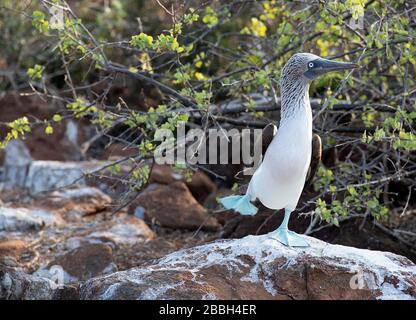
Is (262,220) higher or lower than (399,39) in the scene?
lower

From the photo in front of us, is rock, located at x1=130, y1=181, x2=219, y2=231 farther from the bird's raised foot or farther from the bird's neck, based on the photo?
the bird's neck

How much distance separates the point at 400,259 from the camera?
4523mm

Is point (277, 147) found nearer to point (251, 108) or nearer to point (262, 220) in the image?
point (251, 108)

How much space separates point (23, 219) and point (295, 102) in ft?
11.2

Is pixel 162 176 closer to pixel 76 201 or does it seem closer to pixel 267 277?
pixel 76 201

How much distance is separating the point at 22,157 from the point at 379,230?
15.2ft

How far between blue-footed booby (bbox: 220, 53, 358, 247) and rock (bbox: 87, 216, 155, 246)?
2183 millimetres

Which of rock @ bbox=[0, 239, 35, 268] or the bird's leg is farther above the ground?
the bird's leg

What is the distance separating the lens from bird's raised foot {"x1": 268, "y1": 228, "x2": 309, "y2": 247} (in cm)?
454

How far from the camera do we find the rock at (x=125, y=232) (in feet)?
22.5

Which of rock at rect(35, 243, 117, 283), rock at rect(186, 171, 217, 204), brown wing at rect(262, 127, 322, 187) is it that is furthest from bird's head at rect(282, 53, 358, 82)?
rock at rect(186, 171, 217, 204)

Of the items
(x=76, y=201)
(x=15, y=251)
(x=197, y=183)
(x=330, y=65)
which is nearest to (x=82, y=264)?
(x=15, y=251)

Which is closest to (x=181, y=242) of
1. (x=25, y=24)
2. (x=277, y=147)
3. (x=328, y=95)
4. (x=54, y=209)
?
(x=54, y=209)

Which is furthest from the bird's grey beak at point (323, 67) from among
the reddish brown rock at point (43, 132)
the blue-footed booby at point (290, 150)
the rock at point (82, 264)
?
the reddish brown rock at point (43, 132)
